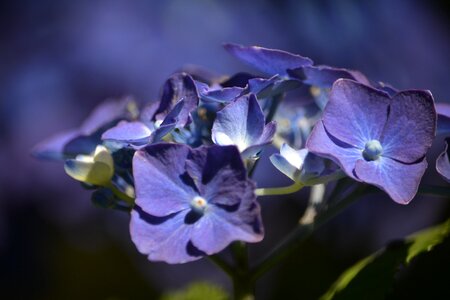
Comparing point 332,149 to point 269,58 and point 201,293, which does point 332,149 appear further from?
point 201,293

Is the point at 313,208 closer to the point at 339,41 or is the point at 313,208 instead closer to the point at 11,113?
→ the point at 339,41

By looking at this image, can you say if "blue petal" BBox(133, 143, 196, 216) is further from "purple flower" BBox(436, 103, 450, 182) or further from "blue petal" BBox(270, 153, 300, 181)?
"purple flower" BBox(436, 103, 450, 182)

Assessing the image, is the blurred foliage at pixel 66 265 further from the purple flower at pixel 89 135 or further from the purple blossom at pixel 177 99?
the purple blossom at pixel 177 99

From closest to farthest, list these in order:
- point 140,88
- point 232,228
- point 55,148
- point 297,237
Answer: point 232,228, point 297,237, point 55,148, point 140,88

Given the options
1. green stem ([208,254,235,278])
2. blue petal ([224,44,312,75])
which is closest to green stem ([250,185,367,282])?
green stem ([208,254,235,278])

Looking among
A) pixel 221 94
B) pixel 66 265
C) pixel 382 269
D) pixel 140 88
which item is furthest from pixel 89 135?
pixel 140 88

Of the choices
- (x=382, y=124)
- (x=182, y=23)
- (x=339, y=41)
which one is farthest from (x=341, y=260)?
(x=382, y=124)

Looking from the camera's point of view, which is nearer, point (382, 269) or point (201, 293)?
point (382, 269)
